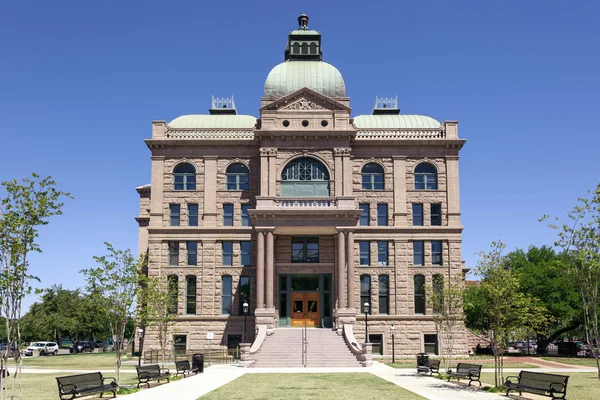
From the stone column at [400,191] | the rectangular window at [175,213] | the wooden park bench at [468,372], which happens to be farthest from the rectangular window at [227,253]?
the wooden park bench at [468,372]

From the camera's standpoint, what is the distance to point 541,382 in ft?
76.9

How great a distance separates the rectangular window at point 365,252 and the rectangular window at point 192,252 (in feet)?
43.3

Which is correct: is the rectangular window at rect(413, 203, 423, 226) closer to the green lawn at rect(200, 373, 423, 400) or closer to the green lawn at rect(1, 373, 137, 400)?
the green lawn at rect(200, 373, 423, 400)

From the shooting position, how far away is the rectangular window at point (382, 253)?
50.6m

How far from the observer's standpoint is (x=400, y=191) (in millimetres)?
51344

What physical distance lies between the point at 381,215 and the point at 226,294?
45.9ft

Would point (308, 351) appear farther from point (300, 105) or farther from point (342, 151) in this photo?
point (300, 105)

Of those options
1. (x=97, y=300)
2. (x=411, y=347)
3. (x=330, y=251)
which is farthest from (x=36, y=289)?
(x=411, y=347)

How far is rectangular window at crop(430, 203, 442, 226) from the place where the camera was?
51344 mm

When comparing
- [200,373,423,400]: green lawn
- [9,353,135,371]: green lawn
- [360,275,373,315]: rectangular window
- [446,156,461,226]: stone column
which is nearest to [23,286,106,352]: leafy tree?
[9,353,135,371]: green lawn

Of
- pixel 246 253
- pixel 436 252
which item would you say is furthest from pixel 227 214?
pixel 436 252

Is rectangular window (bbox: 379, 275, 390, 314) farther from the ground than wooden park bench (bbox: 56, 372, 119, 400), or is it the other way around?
rectangular window (bbox: 379, 275, 390, 314)

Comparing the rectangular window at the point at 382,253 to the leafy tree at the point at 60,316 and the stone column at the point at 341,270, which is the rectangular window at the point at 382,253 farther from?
the leafy tree at the point at 60,316

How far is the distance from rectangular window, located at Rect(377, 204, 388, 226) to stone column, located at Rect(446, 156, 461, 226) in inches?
202
